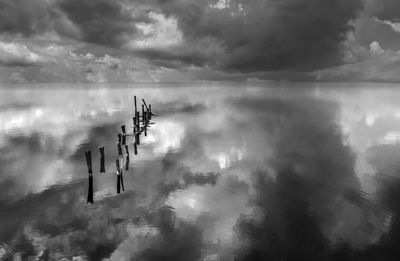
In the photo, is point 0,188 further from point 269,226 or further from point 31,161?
point 269,226

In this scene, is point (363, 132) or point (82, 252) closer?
point (82, 252)

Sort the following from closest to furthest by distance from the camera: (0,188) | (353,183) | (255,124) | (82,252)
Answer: (82,252), (0,188), (353,183), (255,124)

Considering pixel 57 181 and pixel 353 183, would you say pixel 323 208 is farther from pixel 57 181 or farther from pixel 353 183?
pixel 57 181

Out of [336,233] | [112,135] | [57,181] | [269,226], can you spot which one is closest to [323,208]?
[336,233]

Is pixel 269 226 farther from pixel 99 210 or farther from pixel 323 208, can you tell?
pixel 99 210

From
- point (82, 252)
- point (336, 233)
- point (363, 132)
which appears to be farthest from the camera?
point (363, 132)

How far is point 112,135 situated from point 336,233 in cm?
3638

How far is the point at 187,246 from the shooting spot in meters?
17.3

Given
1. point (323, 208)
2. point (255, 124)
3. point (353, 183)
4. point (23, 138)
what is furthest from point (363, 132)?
point (23, 138)

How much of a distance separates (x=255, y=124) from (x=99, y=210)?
43337 mm

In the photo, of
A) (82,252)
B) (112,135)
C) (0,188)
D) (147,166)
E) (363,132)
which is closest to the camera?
(82,252)

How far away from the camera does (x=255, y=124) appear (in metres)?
60.6

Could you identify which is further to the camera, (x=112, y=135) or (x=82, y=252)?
(x=112, y=135)

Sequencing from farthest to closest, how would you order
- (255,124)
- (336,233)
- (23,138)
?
(255,124) → (23,138) → (336,233)
